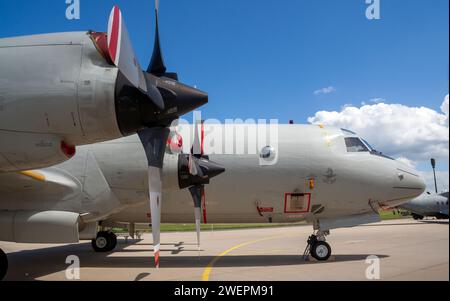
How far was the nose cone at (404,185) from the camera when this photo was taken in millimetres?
11945

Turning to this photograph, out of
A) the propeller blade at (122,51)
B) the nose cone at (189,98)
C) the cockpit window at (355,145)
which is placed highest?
the propeller blade at (122,51)

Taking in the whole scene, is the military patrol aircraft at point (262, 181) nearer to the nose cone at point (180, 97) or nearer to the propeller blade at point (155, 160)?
the propeller blade at point (155, 160)

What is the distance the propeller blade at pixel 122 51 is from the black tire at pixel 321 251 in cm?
813

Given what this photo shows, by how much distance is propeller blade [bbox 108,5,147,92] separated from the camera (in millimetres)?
5430

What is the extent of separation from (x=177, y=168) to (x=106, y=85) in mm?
4614

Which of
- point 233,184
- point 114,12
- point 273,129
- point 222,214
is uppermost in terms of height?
point 114,12

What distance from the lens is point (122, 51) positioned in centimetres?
573

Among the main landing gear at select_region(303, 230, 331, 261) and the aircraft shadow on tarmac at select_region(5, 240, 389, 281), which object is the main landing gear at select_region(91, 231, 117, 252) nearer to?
the aircraft shadow on tarmac at select_region(5, 240, 389, 281)

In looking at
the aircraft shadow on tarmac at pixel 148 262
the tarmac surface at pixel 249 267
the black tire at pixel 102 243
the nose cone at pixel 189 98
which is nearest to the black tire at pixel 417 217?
the tarmac surface at pixel 249 267

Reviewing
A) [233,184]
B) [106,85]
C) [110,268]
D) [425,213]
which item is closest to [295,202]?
[233,184]

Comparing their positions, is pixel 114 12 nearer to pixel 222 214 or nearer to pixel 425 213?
pixel 222 214

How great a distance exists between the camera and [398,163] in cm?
1236

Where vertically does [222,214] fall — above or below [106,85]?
below

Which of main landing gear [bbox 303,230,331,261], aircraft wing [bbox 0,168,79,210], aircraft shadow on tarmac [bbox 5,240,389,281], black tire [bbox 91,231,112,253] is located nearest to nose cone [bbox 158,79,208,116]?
aircraft wing [bbox 0,168,79,210]
